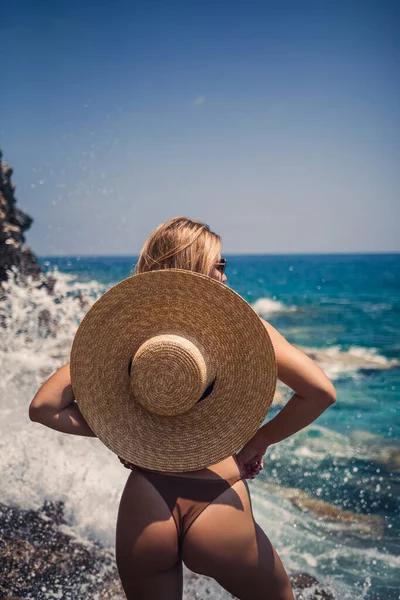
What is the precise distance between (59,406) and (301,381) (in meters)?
0.80

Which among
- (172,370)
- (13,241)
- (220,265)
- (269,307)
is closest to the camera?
(172,370)

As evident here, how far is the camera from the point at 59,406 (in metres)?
1.87

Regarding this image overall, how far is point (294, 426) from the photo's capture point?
1941mm

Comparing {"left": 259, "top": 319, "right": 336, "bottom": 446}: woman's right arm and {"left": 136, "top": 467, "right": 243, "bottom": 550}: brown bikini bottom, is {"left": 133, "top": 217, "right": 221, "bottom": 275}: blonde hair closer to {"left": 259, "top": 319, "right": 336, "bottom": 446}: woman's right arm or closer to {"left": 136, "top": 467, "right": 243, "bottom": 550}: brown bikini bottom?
{"left": 259, "top": 319, "right": 336, "bottom": 446}: woman's right arm

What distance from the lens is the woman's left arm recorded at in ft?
6.13

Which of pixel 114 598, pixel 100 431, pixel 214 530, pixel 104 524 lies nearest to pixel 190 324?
pixel 100 431

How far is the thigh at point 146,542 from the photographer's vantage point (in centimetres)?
179

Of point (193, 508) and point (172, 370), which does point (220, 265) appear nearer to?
point (172, 370)

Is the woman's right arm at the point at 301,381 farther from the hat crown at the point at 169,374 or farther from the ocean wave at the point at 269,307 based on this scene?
the ocean wave at the point at 269,307

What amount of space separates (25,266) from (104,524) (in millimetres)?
14321

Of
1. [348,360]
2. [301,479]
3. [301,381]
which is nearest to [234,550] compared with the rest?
[301,381]

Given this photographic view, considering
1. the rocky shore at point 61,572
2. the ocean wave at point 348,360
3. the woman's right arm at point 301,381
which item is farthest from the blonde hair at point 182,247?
the ocean wave at point 348,360

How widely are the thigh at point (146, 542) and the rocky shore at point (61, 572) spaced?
183 cm

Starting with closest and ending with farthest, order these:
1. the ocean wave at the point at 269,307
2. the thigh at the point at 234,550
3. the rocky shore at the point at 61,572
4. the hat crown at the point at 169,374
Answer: the hat crown at the point at 169,374 → the thigh at the point at 234,550 → the rocky shore at the point at 61,572 → the ocean wave at the point at 269,307
